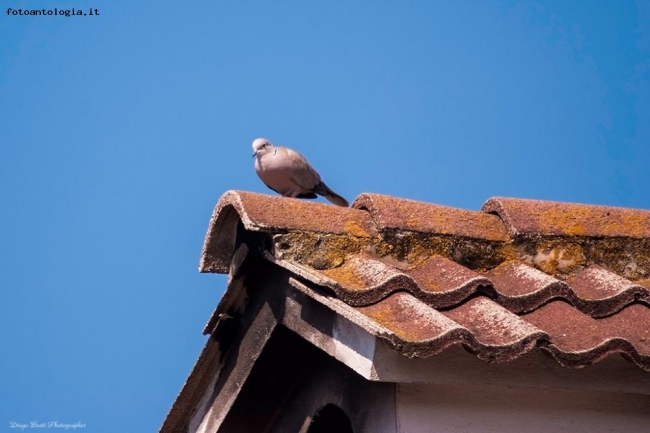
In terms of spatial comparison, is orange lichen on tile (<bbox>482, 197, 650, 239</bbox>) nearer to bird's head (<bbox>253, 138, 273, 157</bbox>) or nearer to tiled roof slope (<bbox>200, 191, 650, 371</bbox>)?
tiled roof slope (<bbox>200, 191, 650, 371</bbox>)

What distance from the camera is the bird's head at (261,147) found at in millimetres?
8180

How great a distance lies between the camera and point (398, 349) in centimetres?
248

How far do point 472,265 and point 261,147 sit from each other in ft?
16.8

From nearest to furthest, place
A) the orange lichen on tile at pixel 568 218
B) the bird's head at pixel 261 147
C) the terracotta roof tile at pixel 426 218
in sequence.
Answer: the terracotta roof tile at pixel 426 218
the orange lichen on tile at pixel 568 218
the bird's head at pixel 261 147

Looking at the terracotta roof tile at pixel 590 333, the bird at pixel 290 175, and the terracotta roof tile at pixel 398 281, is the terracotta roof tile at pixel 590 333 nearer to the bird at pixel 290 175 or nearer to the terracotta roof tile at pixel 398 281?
the terracotta roof tile at pixel 398 281

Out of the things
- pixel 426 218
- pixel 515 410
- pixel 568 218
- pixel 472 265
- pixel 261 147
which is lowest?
pixel 515 410

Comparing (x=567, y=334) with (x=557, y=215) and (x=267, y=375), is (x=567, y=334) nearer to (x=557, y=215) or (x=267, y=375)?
(x=557, y=215)

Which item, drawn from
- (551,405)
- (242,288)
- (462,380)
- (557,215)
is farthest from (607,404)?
(242,288)

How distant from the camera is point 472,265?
348 cm

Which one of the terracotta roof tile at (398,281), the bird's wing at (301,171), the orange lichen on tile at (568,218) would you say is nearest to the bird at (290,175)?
the bird's wing at (301,171)

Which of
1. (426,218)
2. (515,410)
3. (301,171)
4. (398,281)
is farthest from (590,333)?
(301,171)

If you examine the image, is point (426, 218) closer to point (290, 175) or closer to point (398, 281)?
point (398, 281)

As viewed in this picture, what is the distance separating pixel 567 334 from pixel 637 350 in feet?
0.69

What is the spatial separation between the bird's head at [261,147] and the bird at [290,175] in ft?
0.32
